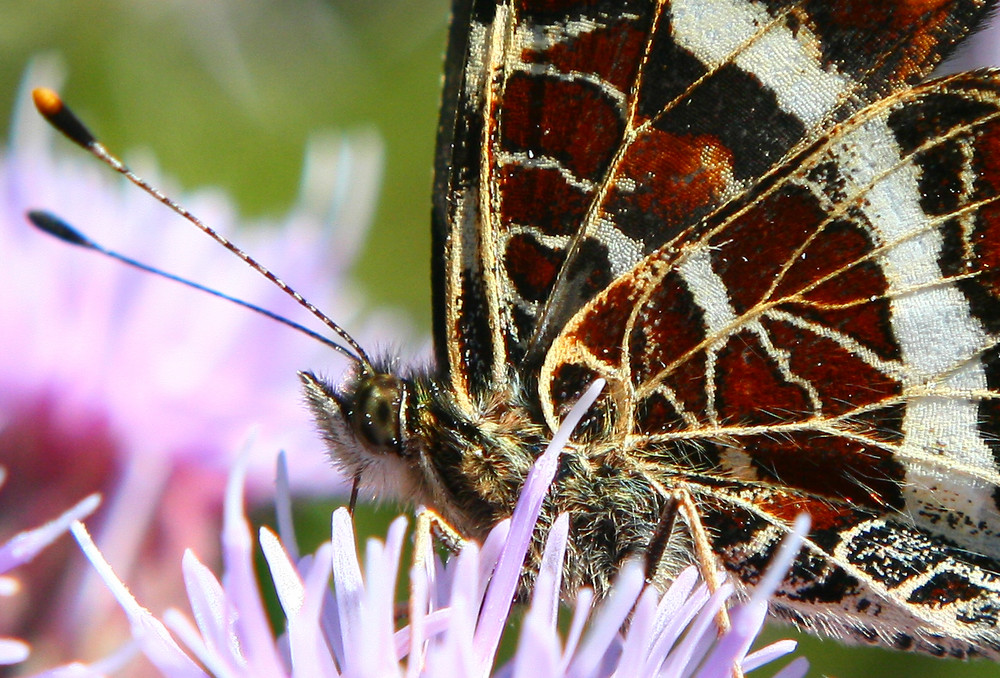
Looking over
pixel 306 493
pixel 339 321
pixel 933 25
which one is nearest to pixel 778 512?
pixel 933 25

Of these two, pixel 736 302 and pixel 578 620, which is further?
pixel 736 302

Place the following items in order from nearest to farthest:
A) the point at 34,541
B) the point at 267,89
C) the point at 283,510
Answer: the point at 34,541, the point at 283,510, the point at 267,89

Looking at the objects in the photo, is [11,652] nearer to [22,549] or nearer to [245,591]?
[22,549]

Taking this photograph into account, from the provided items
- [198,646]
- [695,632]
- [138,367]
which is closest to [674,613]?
[695,632]

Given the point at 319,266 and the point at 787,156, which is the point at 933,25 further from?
the point at 319,266

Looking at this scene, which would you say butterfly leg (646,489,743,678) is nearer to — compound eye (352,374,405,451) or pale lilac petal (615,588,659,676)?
pale lilac petal (615,588,659,676)

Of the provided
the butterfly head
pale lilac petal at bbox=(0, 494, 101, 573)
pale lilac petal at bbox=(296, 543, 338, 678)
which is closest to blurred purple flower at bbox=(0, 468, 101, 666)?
pale lilac petal at bbox=(0, 494, 101, 573)
